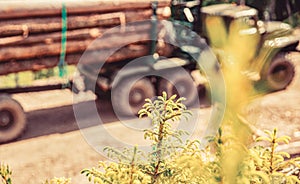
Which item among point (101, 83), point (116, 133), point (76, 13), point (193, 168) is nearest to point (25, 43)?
point (76, 13)

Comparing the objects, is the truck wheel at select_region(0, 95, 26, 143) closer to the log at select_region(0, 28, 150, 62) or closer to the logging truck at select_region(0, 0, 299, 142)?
the logging truck at select_region(0, 0, 299, 142)

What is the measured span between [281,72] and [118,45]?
444cm

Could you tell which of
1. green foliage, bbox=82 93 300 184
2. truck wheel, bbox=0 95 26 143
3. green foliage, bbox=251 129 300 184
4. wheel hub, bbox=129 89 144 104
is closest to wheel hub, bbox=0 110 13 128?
truck wheel, bbox=0 95 26 143

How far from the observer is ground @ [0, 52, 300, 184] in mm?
6555

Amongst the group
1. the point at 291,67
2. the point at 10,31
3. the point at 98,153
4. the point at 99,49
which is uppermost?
the point at 10,31

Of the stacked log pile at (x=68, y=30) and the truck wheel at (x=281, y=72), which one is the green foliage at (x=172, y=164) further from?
the truck wheel at (x=281, y=72)

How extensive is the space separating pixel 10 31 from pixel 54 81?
255cm

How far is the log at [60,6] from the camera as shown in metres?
7.24

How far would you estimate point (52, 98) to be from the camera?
940 centimetres

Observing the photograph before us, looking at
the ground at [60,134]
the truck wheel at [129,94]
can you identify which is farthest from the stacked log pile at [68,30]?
the ground at [60,134]

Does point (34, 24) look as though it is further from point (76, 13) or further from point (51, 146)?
point (51, 146)

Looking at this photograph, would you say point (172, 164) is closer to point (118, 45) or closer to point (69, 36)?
point (69, 36)

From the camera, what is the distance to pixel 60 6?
772 centimetres

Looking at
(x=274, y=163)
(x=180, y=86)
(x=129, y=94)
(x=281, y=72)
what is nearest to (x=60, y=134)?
(x=129, y=94)
